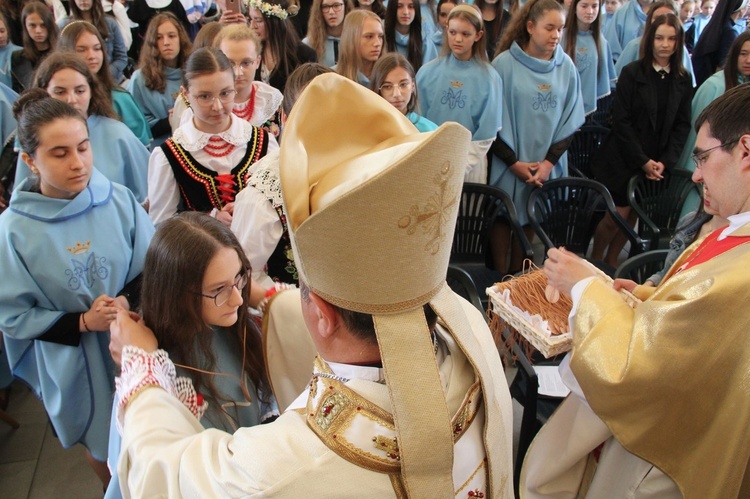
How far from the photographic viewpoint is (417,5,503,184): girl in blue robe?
3.58 metres

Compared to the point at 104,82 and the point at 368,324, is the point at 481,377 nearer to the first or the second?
the point at 368,324

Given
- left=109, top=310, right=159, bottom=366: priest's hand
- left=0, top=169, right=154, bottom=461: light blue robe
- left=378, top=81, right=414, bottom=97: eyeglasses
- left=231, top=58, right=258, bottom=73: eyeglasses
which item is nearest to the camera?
left=109, top=310, right=159, bottom=366: priest's hand

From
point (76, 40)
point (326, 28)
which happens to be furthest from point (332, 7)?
point (76, 40)

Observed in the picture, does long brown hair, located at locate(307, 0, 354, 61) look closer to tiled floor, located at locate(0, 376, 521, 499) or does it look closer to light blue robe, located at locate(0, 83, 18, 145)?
light blue robe, located at locate(0, 83, 18, 145)

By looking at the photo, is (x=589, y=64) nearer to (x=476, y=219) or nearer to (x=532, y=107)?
(x=532, y=107)

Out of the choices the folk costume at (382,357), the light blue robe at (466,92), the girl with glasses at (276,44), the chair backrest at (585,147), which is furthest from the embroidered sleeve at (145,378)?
the chair backrest at (585,147)

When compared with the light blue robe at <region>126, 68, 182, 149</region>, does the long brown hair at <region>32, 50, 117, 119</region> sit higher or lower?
higher

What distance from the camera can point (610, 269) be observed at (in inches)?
122

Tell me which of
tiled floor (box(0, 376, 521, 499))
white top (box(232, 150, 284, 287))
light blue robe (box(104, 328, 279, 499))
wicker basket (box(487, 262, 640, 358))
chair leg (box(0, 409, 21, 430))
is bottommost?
tiled floor (box(0, 376, 521, 499))

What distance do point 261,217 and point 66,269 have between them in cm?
66

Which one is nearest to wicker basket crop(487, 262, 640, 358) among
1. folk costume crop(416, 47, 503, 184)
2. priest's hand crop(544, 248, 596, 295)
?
priest's hand crop(544, 248, 596, 295)

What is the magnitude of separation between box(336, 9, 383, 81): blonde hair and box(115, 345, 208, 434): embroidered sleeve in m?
2.57

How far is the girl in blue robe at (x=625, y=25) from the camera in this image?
6.35 m

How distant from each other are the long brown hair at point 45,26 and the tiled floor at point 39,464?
8.33 ft
